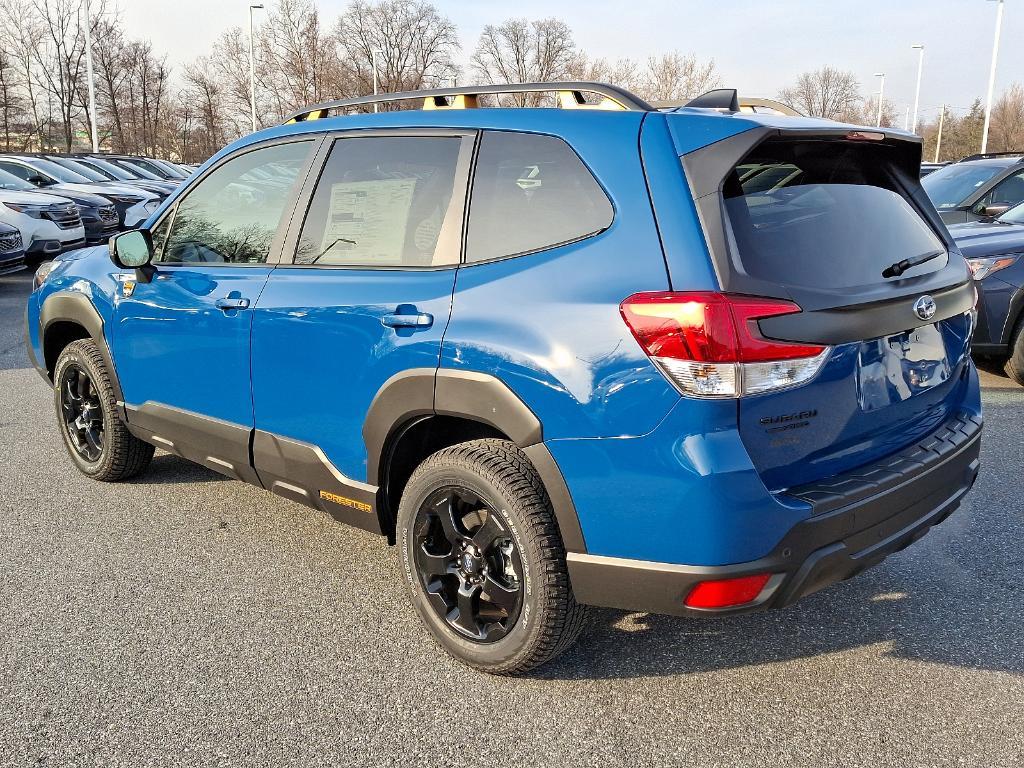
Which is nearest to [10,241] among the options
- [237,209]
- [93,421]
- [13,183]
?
[13,183]

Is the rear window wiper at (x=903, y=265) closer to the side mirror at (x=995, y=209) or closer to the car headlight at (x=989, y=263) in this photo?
the car headlight at (x=989, y=263)

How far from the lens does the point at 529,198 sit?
2.71m

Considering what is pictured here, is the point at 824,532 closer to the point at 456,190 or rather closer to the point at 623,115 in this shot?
the point at 623,115

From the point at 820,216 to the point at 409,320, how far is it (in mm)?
1310

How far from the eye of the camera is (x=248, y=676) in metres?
2.86

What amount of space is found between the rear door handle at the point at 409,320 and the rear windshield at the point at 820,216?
0.99 metres

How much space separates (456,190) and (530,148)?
316 millimetres

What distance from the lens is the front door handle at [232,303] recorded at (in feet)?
11.3

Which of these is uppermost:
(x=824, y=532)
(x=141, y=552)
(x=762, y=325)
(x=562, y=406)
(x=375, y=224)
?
(x=375, y=224)

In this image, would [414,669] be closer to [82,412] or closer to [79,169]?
[82,412]

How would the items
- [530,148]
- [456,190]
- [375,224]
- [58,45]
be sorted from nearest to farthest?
[530,148], [456,190], [375,224], [58,45]

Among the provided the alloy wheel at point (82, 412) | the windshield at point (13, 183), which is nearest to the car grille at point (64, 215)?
the windshield at point (13, 183)

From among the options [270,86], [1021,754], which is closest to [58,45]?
[270,86]

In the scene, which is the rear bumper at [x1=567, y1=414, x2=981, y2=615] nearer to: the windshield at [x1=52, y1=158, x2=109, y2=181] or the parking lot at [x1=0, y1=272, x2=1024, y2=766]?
the parking lot at [x1=0, y1=272, x2=1024, y2=766]
